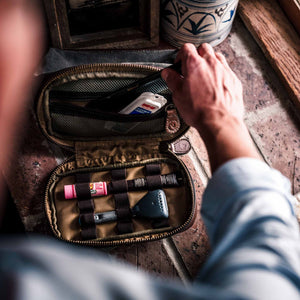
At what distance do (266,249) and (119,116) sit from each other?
1.69 ft

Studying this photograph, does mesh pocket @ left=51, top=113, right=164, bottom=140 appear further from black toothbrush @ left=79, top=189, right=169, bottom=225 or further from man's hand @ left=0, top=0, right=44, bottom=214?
man's hand @ left=0, top=0, right=44, bottom=214

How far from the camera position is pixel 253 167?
1.45 ft

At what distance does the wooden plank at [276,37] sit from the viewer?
3.22 ft

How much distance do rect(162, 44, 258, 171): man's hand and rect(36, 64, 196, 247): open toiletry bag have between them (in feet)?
0.43

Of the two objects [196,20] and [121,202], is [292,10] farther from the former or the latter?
[121,202]

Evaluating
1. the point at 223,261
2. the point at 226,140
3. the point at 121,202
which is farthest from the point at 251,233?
the point at 121,202

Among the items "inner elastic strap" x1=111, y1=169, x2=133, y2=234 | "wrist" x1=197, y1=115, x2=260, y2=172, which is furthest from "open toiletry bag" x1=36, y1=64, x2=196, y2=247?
"wrist" x1=197, y1=115, x2=260, y2=172

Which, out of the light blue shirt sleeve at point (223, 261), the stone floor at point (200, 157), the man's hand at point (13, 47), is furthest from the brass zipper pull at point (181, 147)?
the man's hand at point (13, 47)

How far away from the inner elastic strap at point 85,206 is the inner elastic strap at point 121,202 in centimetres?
7

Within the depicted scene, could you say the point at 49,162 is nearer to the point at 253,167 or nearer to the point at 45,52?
the point at 45,52

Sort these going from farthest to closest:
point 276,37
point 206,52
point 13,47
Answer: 1. point 276,37
2. point 206,52
3. point 13,47

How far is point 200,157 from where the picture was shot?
0.95 metres

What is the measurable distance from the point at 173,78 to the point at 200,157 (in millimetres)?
344

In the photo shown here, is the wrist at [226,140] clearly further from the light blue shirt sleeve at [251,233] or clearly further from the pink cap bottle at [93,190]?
the pink cap bottle at [93,190]
